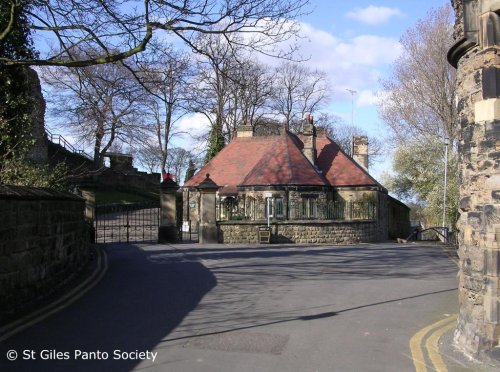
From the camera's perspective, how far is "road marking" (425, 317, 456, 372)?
6031 mm

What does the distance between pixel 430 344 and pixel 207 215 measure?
704 inches

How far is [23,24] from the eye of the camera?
12062 millimetres

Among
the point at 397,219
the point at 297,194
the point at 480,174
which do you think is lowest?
the point at 397,219

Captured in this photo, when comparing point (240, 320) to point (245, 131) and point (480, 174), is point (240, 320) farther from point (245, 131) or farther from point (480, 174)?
point (245, 131)

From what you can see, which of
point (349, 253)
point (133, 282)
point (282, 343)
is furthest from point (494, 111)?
point (349, 253)

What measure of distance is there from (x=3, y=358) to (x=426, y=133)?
39436 mm

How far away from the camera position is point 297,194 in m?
32.4

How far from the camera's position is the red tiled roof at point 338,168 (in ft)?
118

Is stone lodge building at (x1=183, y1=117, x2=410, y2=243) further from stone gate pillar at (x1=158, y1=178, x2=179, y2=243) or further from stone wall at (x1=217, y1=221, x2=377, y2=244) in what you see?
stone gate pillar at (x1=158, y1=178, x2=179, y2=243)

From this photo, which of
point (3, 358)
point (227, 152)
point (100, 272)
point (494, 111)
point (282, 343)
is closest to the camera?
point (3, 358)

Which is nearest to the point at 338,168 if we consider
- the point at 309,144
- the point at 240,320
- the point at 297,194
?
the point at 309,144

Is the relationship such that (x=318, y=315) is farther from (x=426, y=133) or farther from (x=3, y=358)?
(x=426, y=133)

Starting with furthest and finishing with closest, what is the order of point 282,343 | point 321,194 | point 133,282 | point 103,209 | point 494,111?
1. point 103,209
2. point 321,194
3. point 133,282
4. point 282,343
5. point 494,111

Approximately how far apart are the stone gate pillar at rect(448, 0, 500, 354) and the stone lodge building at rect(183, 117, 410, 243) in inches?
732
